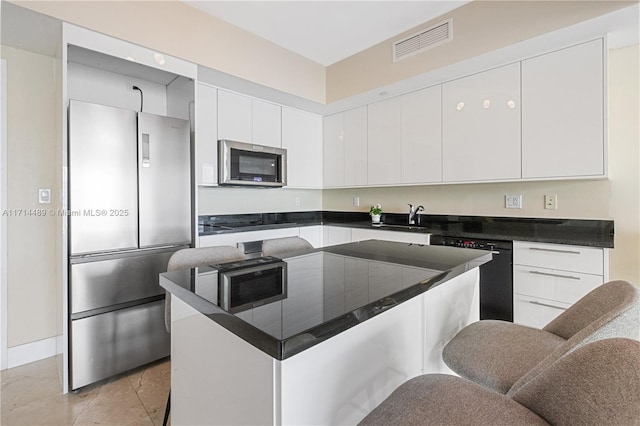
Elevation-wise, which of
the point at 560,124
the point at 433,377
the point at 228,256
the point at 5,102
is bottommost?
the point at 433,377

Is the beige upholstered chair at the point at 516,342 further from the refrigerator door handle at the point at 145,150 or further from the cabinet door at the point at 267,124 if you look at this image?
the cabinet door at the point at 267,124

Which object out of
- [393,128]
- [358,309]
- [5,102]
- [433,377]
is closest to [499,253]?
[393,128]

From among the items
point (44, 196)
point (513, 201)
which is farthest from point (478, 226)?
point (44, 196)

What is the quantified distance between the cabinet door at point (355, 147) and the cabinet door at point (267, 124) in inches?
32.2

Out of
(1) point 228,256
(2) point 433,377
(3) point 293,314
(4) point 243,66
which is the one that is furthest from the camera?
(4) point 243,66

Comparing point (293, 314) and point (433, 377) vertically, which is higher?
point (293, 314)

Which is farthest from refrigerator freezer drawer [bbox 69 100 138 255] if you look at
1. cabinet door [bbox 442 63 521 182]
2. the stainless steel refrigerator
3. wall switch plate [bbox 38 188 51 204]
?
cabinet door [bbox 442 63 521 182]

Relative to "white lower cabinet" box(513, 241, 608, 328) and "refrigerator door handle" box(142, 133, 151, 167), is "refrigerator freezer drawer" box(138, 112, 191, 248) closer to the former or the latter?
"refrigerator door handle" box(142, 133, 151, 167)

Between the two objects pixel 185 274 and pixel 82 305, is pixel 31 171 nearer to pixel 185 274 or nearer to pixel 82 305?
pixel 82 305

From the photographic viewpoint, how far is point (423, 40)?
2680 millimetres

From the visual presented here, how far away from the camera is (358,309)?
762mm

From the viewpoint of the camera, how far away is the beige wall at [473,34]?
203 cm

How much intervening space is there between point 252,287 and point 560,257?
2.39 metres

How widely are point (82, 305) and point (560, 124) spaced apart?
3.49 metres
